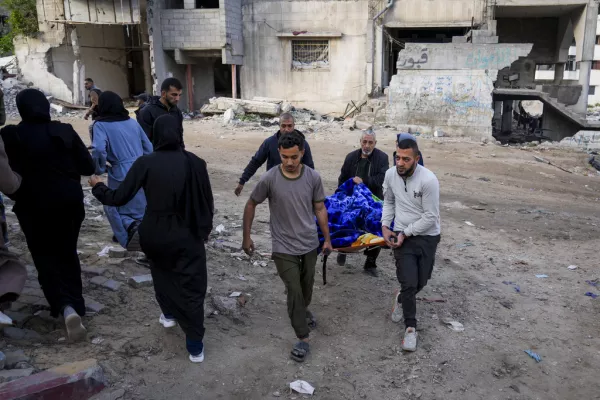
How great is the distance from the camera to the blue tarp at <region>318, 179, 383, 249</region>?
457 cm

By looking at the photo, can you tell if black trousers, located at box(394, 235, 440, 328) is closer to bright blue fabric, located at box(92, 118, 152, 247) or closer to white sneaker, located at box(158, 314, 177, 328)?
white sneaker, located at box(158, 314, 177, 328)

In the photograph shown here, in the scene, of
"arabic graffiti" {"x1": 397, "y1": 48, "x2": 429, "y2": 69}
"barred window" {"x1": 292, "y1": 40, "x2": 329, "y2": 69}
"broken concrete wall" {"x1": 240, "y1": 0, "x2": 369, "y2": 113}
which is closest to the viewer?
"arabic graffiti" {"x1": 397, "y1": 48, "x2": 429, "y2": 69}

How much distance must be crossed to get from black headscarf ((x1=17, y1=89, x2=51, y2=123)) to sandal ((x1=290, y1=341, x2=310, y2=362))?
234 cm

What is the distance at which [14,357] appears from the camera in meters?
3.21

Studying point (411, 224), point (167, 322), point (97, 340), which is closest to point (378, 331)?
point (411, 224)

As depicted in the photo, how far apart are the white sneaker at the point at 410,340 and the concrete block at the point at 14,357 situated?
102 inches

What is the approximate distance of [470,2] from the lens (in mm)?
18094

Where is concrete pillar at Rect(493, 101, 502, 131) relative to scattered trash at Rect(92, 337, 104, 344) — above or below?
above

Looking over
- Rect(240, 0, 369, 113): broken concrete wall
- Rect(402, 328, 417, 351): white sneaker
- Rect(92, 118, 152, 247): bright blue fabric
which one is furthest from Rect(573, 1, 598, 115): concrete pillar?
Rect(92, 118, 152, 247): bright blue fabric

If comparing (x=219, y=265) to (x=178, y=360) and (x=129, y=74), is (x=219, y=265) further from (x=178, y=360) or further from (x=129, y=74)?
(x=129, y=74)

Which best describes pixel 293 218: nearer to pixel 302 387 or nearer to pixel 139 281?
pixel 302 387

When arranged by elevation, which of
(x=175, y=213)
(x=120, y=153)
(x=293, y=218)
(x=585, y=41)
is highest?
(x=585, y=41)

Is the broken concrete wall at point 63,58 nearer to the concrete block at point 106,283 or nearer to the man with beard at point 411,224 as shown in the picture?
the concrete block at point 106,283

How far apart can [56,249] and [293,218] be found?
1647 mm
